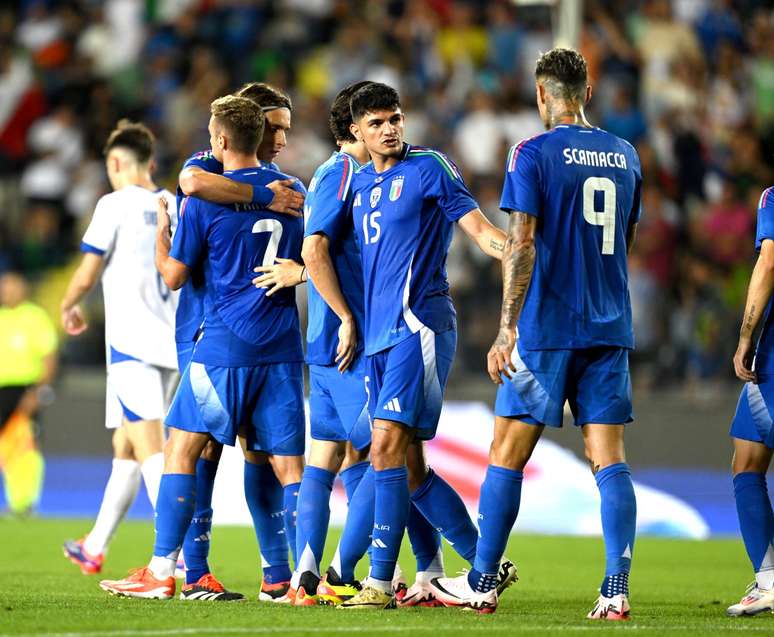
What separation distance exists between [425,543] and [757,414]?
183 cm

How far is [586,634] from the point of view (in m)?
5.84

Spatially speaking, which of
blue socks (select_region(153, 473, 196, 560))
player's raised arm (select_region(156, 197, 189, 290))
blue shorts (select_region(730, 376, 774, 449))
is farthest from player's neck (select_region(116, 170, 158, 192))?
blue shorts (select_region(730, 376, 774, 449))

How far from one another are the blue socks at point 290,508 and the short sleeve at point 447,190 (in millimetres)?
1680

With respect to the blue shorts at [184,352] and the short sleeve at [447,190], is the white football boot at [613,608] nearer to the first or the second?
the short sleeve at [447,190]

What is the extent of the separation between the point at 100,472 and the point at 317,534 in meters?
9.74

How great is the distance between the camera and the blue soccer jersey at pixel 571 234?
21.5ft

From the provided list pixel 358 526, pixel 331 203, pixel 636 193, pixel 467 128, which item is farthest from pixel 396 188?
pixel 467 128

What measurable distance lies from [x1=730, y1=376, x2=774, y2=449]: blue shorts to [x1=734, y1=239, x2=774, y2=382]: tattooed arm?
70mm

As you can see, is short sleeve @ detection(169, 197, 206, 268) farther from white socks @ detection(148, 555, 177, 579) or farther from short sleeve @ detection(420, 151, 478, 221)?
white socks @ detection(148, 555, 177, 579)

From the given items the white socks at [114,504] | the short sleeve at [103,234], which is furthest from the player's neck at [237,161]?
the white socks at [114,504]

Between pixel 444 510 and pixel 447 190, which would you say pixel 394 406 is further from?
pixel 447 190

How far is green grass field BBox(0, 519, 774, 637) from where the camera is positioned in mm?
5965

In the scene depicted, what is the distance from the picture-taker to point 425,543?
7383mm

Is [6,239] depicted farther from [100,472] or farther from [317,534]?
[317,534]
